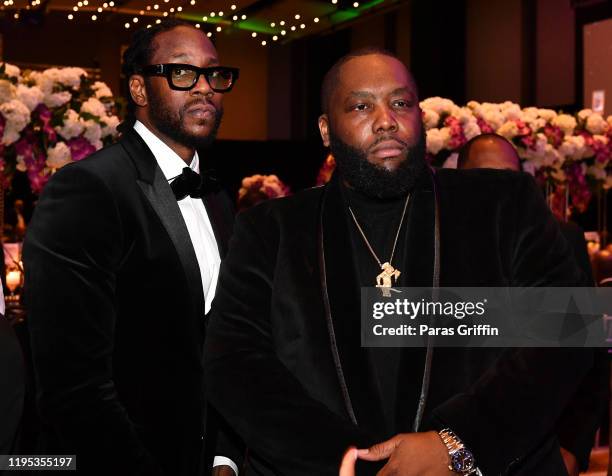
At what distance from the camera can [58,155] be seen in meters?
4.13

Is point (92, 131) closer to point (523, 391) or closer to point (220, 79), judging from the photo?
point (220, 79)

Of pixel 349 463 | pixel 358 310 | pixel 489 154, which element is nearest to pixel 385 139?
pixel 358 310

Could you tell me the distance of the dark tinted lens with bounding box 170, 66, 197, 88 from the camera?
2312mm

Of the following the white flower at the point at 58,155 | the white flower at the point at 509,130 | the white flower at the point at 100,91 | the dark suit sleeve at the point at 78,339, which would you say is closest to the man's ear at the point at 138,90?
the dark suit sleeve at the point at 78,339

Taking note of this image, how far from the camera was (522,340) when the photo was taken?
5.63 feet

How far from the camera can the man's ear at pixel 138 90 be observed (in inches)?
93.4

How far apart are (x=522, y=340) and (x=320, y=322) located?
0.43 m

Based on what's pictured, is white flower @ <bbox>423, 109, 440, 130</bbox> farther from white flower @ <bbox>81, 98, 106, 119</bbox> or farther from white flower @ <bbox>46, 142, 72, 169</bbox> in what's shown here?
white flower @ <bbox>46, 142, 72, 169</bbox>

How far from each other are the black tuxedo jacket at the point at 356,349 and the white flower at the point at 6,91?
2.52 m

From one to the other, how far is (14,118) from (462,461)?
10.1ft

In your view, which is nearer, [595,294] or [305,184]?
[595,294]

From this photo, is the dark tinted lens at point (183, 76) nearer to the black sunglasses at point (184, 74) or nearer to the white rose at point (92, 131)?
the black sunglasses at point (184, 74)

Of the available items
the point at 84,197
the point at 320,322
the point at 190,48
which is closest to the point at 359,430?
the point at 320,322

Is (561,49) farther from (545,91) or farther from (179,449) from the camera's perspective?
(179,449)
